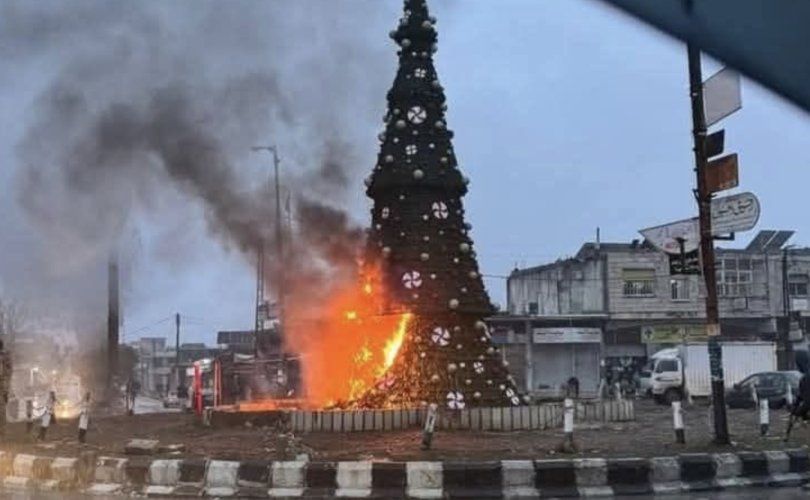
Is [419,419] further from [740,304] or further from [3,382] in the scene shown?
[740,304]

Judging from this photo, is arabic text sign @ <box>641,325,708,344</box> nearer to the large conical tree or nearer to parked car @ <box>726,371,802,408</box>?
parked car @ <box>726,371,802,408</box>

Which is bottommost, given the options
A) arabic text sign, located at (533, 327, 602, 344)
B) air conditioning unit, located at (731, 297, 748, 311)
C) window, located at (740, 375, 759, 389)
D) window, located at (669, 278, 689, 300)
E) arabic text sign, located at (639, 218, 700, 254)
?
window, located at (740, 375, 759, 389)

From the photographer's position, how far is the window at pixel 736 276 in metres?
50.2

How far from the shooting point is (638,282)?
49812 mm

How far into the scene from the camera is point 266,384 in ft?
98.4

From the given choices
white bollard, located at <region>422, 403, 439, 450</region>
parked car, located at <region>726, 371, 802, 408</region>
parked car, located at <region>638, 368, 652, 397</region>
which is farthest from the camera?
parked car, located at <region>638, 368, 652, 397</region>

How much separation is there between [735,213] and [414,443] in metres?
5.20

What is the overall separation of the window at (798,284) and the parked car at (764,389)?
65.1 ft

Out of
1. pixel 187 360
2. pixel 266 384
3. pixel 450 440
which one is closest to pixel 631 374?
pixel 266 384

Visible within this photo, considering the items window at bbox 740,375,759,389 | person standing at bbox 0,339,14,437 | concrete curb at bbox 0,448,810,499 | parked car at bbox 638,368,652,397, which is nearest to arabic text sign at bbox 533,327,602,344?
parked car at bbox 638,368,652,397

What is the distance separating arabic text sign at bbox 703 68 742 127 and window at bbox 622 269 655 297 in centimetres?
3781

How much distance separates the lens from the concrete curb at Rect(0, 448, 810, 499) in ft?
34.5

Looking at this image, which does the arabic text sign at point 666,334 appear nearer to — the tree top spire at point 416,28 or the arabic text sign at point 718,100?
the tree top spire at point 416,28

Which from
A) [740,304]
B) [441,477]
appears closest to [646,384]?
[740,304]
